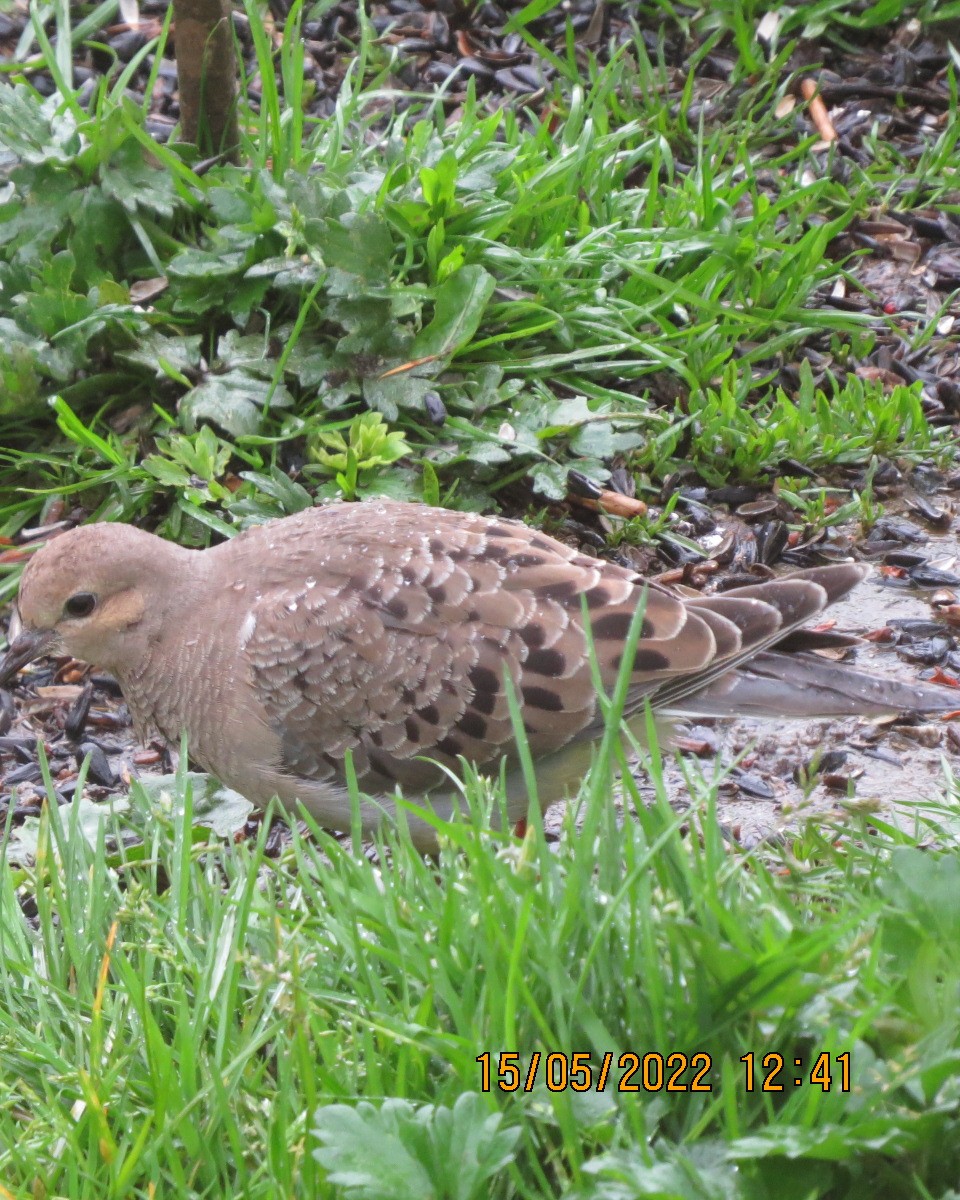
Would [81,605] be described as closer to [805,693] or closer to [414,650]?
[414,650]

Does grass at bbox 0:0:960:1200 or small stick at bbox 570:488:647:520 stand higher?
grass at bbox 0:0:960:1200

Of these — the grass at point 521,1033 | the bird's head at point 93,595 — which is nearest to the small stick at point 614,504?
the bird's head at point 93,595

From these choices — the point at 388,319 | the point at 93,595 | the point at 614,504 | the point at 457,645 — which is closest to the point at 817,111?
the point at 614,504

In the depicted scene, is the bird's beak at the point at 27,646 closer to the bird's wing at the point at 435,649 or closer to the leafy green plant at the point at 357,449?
the bird's wing at the point at 435,649

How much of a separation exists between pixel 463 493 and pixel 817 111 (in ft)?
9.38

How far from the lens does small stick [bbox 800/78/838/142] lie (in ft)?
21.4

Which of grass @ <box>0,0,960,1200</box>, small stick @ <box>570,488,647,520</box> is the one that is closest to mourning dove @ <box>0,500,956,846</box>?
grass @ <box>0,0,960,1200</box>

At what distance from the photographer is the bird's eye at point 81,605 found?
397 cm

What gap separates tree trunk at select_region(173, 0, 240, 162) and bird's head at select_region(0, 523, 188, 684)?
80.2 inches

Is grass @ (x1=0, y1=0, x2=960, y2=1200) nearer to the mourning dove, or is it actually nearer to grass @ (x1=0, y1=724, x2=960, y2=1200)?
grass @ (x1=0, y1=724, x2=960, y2=1200)

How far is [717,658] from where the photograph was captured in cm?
373

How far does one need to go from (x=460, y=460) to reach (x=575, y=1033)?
2.83m

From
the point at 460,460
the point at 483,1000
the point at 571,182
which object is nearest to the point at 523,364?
the point at 460,460

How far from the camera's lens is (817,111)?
6.62 m
